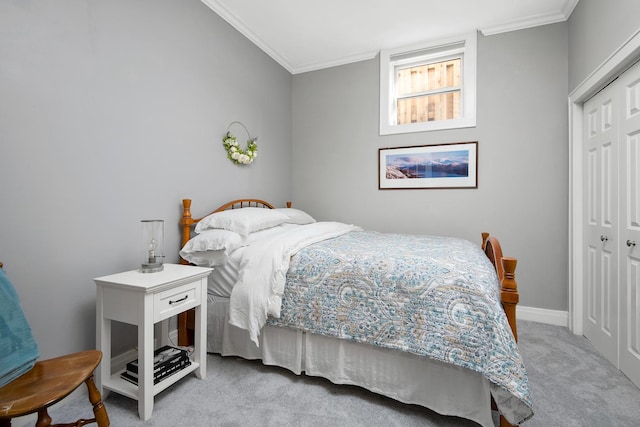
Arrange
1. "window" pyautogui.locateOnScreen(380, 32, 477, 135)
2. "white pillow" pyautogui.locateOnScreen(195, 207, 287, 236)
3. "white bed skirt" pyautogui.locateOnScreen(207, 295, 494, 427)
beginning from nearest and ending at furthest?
"white bed skirt" pyautogui.locateOnScreen(207, 295, 494, 427)
"white pillow" pyautogui.locateOnScreen(195, 207, 287, 236)
"window" pyautogui.locateOnScreen(380, 32, 477, 135)

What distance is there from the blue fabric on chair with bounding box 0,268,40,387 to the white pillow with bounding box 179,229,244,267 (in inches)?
40.9

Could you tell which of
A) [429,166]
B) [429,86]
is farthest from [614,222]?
[429,86]

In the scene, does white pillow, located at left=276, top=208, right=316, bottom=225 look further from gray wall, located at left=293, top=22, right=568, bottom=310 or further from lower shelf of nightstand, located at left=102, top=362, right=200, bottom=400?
lower shelf of nightstand, located at left=102, top=362, right=200, bottom=400

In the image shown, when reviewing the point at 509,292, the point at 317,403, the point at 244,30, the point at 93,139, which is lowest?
the point at 317,403

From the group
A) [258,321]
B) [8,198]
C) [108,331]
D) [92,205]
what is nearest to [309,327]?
[258,321]

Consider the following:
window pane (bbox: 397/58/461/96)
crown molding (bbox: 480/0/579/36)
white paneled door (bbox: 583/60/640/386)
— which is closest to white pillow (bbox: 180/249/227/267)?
white paneled door (bbox: 583/60/640/386)

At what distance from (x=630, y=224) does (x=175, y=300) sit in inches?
113

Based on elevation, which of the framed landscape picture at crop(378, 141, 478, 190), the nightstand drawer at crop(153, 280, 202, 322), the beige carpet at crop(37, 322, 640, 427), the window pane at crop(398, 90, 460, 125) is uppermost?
the window pane at crop(398, 90, 460, 125)

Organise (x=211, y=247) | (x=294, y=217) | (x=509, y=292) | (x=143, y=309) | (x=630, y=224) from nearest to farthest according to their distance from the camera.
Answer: (x=509, y=292) → (x=143, y=309) → (x=630, y=224) → (x=211, y=247) → (x=294, y=217)

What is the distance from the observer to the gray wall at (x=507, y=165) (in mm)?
2883

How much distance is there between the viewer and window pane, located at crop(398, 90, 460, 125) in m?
3.35

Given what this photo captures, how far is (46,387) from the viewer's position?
3.57ft

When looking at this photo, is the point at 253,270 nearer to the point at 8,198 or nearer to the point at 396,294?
the point at 396,294

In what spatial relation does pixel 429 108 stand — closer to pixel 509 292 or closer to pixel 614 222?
pixel 614 222
